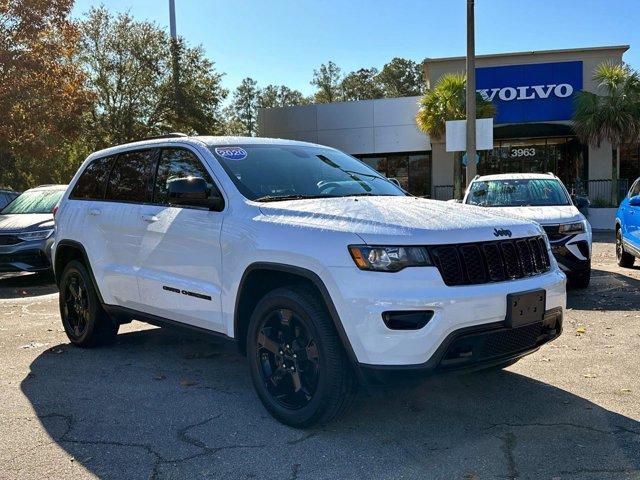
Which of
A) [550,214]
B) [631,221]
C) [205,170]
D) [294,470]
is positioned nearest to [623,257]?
[631,221]

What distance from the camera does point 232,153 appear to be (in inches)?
185

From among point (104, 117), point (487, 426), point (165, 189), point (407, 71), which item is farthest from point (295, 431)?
point (407, 71)

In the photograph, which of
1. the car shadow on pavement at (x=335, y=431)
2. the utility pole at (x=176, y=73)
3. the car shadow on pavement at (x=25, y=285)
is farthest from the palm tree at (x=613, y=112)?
the car shadow on pavement at (x=335, y=431)

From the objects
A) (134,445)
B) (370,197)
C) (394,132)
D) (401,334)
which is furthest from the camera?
(394,132)

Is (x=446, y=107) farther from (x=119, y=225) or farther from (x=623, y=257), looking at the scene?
(x=119, y=225)

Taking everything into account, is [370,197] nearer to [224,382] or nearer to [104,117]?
[224,382]

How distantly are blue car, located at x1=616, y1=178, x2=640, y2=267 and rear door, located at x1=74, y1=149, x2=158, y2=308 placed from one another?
7430mm

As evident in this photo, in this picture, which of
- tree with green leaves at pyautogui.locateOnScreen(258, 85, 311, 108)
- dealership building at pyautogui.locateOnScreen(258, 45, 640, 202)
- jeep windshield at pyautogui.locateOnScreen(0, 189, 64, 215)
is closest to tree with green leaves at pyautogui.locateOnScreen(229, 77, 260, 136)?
tree with green leaves at pyautogui.locateOnScreen(258, 85, 311, 108)

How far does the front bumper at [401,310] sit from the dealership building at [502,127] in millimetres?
21844

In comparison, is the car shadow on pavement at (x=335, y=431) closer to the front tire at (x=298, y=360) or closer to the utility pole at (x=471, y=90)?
the front tire at (x=298, y=360)

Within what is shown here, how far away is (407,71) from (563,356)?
62.9 m

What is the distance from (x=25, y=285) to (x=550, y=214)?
8660 millimetres

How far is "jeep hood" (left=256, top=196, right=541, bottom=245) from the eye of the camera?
348 cm

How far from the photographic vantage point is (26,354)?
5895 millimetres
